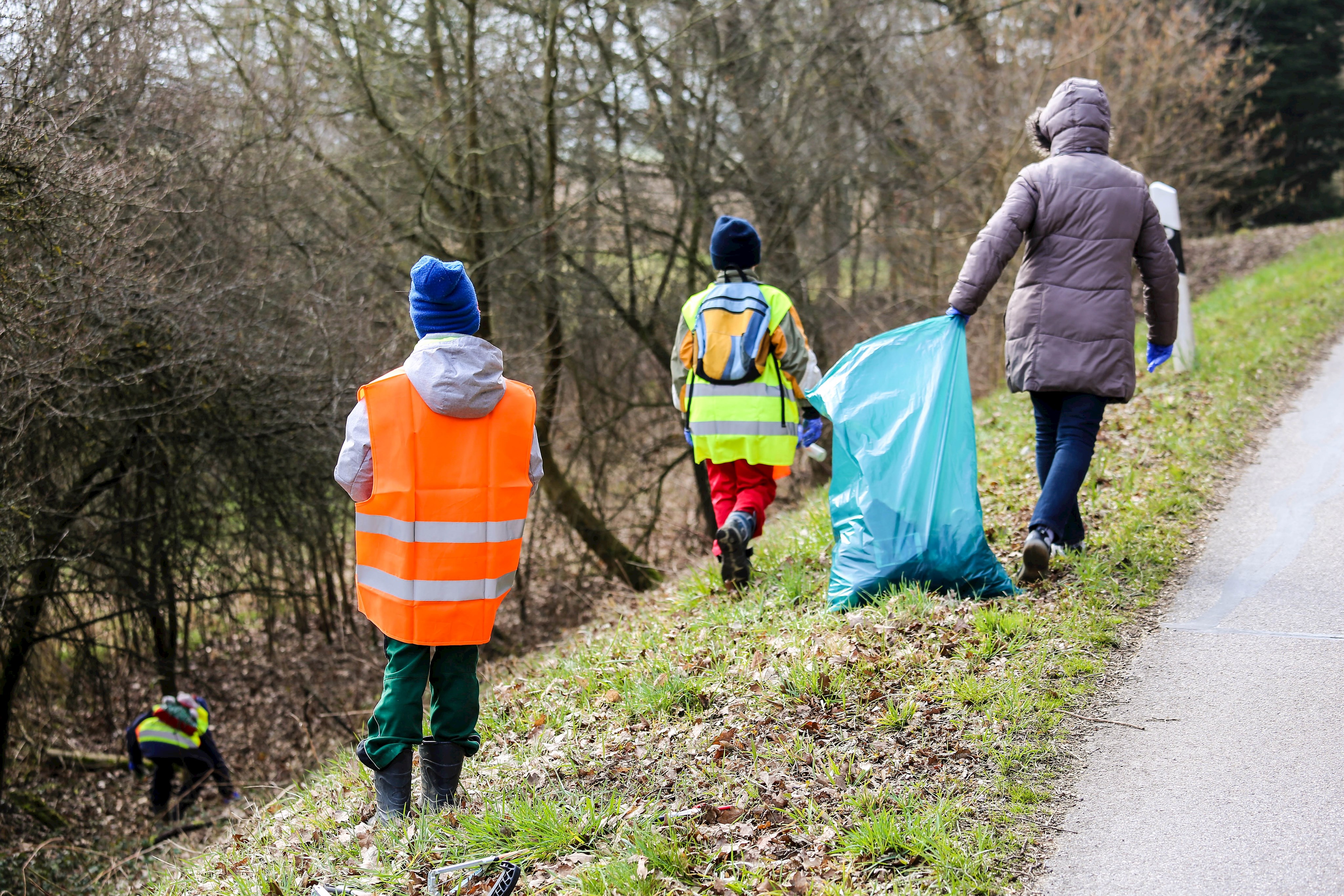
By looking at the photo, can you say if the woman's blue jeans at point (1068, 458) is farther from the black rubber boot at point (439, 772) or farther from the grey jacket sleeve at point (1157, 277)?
the black rubber boot at point (439, 772)

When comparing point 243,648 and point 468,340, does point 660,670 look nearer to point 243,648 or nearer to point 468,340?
point 468,340

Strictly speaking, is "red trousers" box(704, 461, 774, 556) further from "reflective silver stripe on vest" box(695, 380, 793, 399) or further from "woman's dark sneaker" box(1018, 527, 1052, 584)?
"woman's dark sneaker" box(1018, 527, 1052, 584)

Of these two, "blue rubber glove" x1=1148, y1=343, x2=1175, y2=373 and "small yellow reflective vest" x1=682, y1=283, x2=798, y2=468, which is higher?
"blue rubber glove" x1=1148, y1=343, x2=1175, y2=373

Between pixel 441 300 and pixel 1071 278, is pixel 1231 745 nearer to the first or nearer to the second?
pixel 1071 278

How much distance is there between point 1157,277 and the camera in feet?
14.7

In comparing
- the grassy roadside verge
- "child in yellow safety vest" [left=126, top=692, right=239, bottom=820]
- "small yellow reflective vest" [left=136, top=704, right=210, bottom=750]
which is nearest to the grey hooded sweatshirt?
the grassy roadside verge

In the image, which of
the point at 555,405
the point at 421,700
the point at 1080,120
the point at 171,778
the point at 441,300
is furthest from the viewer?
the point at 555,405

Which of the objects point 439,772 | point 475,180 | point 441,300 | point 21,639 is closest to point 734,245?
point 441,300

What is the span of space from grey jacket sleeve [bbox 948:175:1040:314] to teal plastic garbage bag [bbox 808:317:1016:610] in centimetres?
13

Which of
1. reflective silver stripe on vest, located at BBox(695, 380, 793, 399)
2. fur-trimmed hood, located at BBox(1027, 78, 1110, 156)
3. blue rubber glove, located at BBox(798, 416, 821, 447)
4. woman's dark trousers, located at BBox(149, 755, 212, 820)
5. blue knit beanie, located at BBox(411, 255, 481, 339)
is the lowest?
woman's dark trousers, located at BBox(149, 755, 212, 820)

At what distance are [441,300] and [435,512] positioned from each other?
0.67 meters

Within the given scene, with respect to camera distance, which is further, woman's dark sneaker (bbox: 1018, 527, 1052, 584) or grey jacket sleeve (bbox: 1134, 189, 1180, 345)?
grey jacket sleeve (bbox: 1134, 189, 1180, 345)

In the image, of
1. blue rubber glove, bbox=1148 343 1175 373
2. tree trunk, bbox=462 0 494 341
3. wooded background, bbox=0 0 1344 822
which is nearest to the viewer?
blue rubber glove, bbox=1148 343 1175 373

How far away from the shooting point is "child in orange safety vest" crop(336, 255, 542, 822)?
3150 mm
